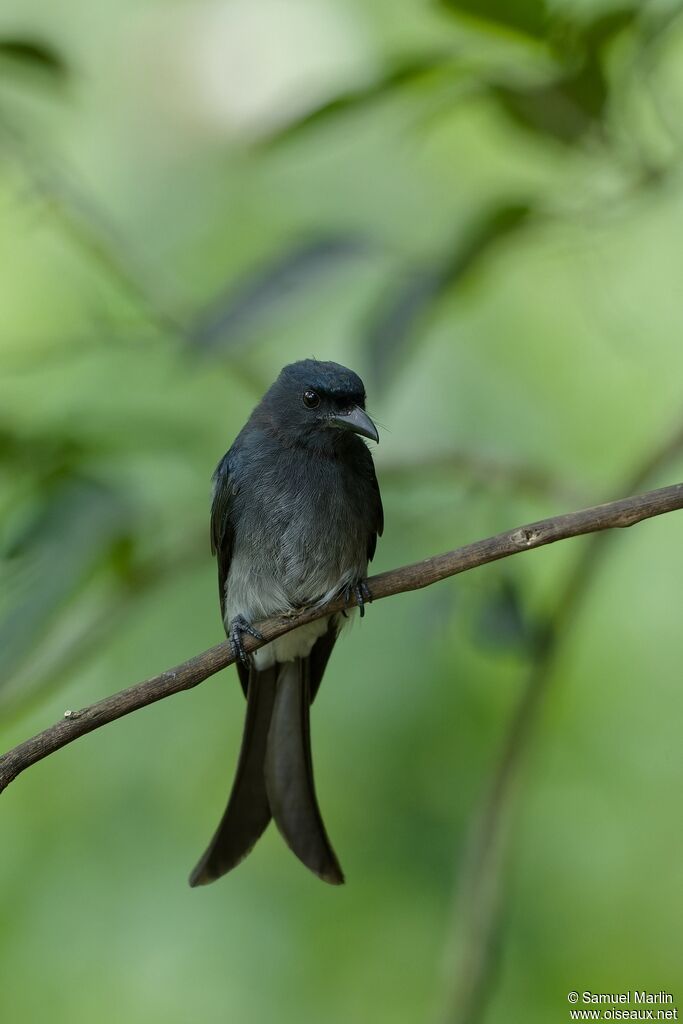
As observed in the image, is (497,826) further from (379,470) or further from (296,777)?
(379,470)

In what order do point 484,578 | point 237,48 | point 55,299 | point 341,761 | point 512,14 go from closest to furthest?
point 512,14
point 484,578
point 341,761
point 55,299
point 237,48

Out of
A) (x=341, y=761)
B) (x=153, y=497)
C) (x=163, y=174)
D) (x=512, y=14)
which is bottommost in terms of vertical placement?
(x=341, y=761)

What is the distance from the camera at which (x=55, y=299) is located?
16.9 feet

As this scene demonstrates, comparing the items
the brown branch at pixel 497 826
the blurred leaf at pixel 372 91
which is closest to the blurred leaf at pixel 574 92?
the blurred leaf at pixel 372 91

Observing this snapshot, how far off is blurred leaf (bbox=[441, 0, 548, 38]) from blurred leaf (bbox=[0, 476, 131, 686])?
4.35 ft

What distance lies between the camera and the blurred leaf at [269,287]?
2.77 metres

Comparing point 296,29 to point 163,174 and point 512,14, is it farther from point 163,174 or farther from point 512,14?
point 512,14

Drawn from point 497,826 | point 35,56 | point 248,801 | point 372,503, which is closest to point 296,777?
point 248,801

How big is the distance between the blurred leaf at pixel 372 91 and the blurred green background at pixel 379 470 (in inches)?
0.4

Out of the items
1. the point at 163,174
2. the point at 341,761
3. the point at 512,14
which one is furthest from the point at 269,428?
the point at 163,174

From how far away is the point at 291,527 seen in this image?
3338 mm

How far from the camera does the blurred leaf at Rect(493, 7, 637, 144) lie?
2691 millimetres

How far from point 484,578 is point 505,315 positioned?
7.28 feet

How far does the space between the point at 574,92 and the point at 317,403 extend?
39.4 inches
